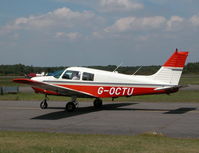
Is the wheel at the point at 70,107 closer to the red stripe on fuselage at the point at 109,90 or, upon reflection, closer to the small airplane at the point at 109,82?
the small airplane at the point at 109,82

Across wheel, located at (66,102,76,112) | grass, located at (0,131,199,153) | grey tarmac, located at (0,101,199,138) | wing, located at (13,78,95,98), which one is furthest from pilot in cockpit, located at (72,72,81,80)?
grass, located at (0,131,199,153)

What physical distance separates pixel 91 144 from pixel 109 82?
996cm

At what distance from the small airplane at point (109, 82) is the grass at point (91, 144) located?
751 cm

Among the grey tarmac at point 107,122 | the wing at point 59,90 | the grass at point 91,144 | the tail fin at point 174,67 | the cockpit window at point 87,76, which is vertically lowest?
the grey tarmac at point 107,122

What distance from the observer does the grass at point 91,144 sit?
8.09 meters

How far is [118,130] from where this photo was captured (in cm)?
1264

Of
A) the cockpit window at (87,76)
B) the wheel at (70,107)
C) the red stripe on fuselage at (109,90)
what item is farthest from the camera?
the cockpit window at (87,76)

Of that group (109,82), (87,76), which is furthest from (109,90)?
(87,76)

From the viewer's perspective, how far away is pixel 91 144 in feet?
29.6

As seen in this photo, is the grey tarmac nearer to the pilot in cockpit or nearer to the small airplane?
the small airplane

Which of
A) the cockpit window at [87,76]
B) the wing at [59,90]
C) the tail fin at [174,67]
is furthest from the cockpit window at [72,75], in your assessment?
the tail fin at [174,67]

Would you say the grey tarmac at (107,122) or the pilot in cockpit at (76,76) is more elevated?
the pilot in cockpit at (76,76)

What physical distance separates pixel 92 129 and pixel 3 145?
472cm

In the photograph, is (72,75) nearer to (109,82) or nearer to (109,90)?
(109,82)
